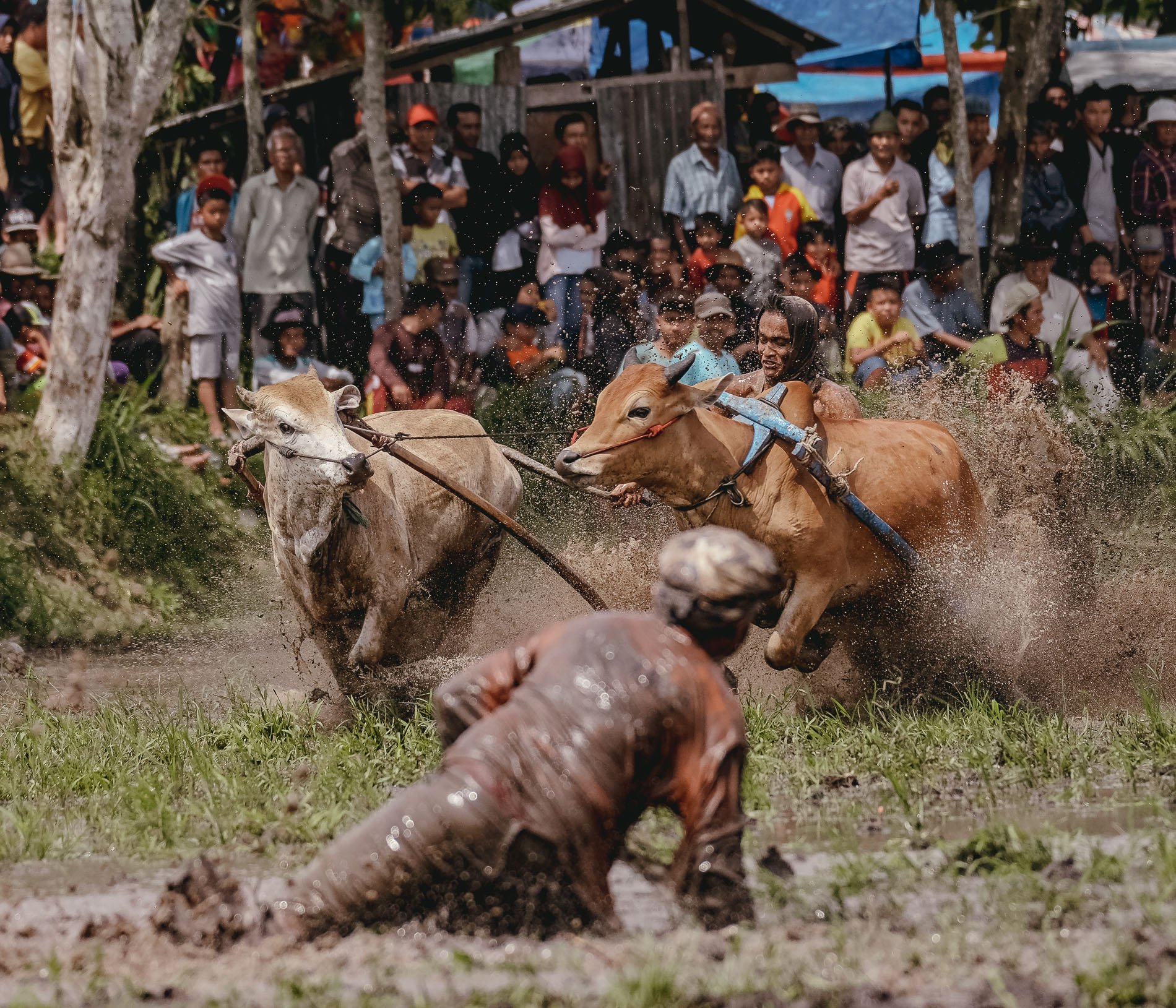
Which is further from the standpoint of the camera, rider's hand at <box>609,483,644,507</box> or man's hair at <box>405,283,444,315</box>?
man's hair at <box>405,283,444,315</box>

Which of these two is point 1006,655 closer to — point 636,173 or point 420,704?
point 420,704

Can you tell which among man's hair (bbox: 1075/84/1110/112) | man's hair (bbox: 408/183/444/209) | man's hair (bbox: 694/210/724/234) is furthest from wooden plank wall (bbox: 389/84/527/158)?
man's hair (bbox: 1075/84/1110/112)

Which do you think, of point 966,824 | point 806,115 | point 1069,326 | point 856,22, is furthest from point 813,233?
point 966,824

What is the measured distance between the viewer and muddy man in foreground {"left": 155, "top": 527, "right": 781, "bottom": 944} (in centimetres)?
496

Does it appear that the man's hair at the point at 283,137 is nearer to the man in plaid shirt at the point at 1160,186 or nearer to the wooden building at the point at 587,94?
the wooden building at the point at 587,94

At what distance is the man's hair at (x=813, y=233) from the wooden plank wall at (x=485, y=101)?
3.03 metres

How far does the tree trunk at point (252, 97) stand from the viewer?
15094 mm

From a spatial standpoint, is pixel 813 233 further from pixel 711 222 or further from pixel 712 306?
pixel 712 306

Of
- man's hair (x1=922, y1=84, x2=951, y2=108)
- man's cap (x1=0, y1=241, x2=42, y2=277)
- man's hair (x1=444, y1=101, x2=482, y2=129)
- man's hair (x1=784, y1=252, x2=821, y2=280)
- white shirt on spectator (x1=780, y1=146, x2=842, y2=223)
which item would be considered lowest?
man's hair (x1=784, y1=252, x2=821, y2=280)

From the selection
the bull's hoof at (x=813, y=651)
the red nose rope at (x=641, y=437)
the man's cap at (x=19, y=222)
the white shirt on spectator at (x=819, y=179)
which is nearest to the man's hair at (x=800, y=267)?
the white shirt on spectator at (x=819, y=179)

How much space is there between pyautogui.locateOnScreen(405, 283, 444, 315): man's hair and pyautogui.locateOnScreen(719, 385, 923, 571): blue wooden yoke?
4700 millimetres

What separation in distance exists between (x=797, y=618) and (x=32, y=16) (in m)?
9.85

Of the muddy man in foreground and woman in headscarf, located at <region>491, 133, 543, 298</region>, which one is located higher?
woman in headscarf, located at <region>491, 133, 543, 298</region>

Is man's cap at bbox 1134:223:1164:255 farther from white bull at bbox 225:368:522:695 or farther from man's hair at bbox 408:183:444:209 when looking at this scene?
white bull at bbox 225:368:522:695
